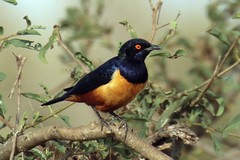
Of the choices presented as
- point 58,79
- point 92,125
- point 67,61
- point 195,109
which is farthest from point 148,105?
point 58,79

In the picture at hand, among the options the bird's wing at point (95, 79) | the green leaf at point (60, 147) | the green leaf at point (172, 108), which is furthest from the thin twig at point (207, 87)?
the green leaf at point (60, 147)

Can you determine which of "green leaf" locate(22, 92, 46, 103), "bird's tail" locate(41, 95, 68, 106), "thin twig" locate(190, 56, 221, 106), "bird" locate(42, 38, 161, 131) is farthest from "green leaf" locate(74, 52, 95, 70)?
"thin twig" locate(190, 56, 221, 106)

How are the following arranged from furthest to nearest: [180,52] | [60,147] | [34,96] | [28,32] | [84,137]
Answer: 1. [180,52]
2. [34,96]
3. [28,32]
4. [60,147]
5. [84,137]

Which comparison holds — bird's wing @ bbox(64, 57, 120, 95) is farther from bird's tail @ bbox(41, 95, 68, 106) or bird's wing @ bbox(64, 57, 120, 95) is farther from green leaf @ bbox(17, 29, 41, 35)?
green leaf @ bbox(17, 29, 41, 35)

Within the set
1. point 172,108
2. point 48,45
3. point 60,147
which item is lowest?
point 172,108

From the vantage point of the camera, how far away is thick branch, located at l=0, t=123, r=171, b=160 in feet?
10.3

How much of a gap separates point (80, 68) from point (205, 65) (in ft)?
4.57

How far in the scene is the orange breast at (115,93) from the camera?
385 cm

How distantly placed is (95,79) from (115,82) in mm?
110

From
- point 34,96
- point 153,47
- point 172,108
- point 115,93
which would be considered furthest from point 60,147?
point 172,108

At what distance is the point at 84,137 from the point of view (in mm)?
3191

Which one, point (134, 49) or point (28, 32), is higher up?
point (28, 32)

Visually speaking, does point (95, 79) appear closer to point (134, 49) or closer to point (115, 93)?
point (115, 93)

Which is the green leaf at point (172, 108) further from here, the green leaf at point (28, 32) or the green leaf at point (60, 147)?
the green leaf at point (28, 32)
